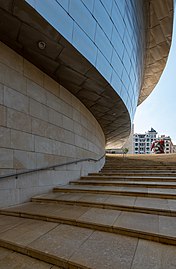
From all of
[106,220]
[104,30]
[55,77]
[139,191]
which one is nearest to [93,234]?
[106,220]

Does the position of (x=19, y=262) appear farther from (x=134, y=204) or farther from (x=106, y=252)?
(x=134, y=204)

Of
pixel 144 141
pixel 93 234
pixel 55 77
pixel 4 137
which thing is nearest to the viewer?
pixel 93 234

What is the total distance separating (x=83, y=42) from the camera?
179 inches

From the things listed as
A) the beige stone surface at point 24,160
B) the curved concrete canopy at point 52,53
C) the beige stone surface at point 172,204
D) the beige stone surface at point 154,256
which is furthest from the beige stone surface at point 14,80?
the beige stone surface at point 172,204

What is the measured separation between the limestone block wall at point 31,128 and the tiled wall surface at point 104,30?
4.57ft

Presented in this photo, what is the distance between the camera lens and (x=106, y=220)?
2.77 m

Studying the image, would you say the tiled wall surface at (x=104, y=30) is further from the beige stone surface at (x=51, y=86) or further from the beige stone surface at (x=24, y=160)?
the beige stone surface at (x=24, y=160)

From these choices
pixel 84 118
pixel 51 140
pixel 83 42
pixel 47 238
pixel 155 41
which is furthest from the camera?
pixel 155 41

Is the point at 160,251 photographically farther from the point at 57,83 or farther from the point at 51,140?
the point at 57,83

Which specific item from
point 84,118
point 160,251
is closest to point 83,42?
point 84,118

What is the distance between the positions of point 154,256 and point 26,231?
1.86 metres

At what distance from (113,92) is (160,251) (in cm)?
549

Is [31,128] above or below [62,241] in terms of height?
above

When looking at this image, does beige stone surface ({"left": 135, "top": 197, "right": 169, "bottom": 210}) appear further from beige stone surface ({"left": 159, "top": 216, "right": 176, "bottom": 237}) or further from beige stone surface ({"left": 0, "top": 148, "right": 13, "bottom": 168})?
beige stone surface ({"left": 0, "top": 148, "right": 13, "bottom": 168})
